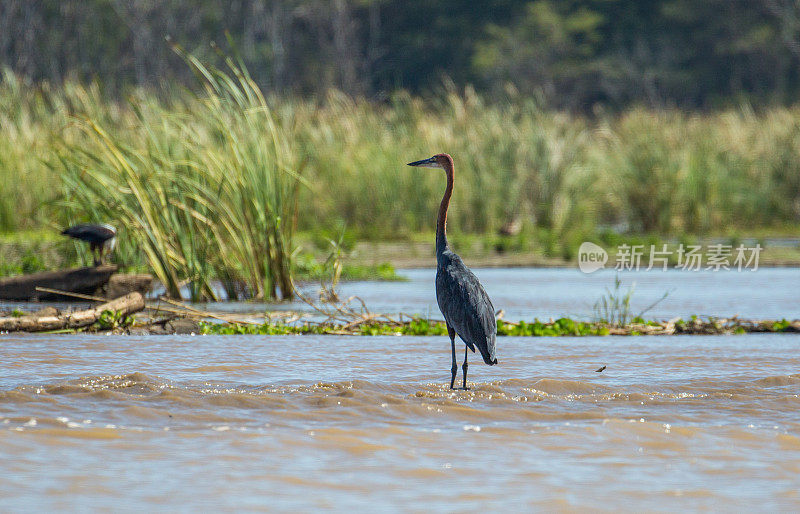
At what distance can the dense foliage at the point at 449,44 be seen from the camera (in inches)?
1453

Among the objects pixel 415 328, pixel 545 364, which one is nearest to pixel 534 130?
pixel 415 328

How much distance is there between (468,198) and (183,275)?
21.4 ft

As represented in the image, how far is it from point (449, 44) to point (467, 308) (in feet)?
115

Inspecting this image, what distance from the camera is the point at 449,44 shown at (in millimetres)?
39969

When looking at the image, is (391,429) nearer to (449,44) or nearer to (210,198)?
(210,198)

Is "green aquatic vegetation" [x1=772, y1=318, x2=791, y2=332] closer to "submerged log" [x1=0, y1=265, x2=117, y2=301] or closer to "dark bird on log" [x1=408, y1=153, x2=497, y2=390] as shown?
"dark bird on log" [x1=408, y1=153, x2=497, y2=390]

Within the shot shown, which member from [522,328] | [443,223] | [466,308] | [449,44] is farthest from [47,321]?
[449,44]

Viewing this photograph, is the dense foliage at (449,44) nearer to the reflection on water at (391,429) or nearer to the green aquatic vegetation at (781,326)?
the green aquatic vegetation at (781,326)

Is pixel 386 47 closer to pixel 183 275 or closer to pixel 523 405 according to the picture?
pixel 183 275

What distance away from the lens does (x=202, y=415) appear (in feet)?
16.9

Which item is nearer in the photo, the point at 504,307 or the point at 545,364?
the point at 545,364

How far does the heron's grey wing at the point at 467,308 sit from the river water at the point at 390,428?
274 millimetres

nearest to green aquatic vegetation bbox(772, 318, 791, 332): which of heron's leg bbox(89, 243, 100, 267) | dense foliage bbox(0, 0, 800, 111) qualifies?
heron's leg bbox(89, 243, 100, 267)

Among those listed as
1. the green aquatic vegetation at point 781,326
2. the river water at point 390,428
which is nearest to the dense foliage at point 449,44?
the green aquatic vegetation at point 781,326
